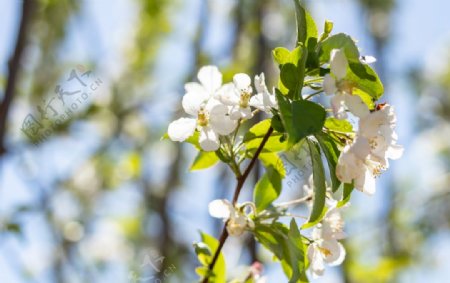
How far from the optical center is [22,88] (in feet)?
13.2

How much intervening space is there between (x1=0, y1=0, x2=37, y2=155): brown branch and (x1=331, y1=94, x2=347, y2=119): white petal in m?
1.28

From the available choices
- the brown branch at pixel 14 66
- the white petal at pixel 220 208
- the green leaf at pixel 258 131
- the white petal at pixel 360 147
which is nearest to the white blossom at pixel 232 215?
the white petal at pixel 220 208

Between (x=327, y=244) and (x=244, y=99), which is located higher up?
(x=244, y=99)

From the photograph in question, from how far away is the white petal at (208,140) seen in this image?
953 millimetres

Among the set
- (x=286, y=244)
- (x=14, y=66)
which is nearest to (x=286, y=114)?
(x=286, y=244)

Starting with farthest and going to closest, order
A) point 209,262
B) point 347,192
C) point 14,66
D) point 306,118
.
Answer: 1. point 14,66
2. point 209,262
3. point 347,192
4. point 306,118

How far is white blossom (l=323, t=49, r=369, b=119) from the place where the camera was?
2.81 feet

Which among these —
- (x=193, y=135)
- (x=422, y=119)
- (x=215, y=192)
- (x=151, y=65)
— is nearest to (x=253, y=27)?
(x=215, y=192)

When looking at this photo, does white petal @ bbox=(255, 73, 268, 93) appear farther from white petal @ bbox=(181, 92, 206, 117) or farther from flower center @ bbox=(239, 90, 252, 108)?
white petal @ bbox=(181, 92, 206, 117)

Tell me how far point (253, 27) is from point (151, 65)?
138 cm

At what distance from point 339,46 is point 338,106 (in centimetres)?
9

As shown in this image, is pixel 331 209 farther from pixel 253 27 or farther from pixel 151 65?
pixel 151 65

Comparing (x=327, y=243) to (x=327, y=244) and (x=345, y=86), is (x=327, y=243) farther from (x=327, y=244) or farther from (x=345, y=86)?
(x=345, y=86)

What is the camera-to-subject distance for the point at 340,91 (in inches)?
34.2
